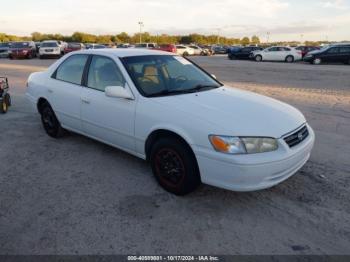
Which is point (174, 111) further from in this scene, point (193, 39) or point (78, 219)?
point (193, 39)

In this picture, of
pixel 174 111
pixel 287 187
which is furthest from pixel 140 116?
pixel 287 187

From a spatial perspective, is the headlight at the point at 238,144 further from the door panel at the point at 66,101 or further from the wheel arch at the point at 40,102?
the wheel arch at the point at 40,102

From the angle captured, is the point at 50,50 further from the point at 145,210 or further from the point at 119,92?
the point at 145,210

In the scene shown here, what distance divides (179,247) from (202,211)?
2.08 feet

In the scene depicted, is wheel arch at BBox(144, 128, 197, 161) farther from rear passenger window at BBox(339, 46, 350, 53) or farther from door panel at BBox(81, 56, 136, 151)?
rear passenger window at BBox(339, 46, 350, 53)

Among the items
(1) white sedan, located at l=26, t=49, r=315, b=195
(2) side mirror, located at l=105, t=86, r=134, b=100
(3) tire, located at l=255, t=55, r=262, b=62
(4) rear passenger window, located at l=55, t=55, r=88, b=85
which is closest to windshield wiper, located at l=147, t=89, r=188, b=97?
(1) white sedan, located at l=26, t=49, r=315, b=195

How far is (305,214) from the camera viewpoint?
3.29m

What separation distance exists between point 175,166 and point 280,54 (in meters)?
29.5

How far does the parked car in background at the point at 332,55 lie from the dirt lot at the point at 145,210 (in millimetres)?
23345

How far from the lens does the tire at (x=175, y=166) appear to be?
134 inches

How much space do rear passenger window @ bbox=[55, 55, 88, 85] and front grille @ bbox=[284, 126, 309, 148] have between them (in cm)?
304

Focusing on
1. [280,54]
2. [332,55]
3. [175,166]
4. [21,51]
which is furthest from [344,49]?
[21,51]

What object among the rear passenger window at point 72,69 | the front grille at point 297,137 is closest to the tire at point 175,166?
the front grille at point 297,137

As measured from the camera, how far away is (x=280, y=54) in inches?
Result: 1195
